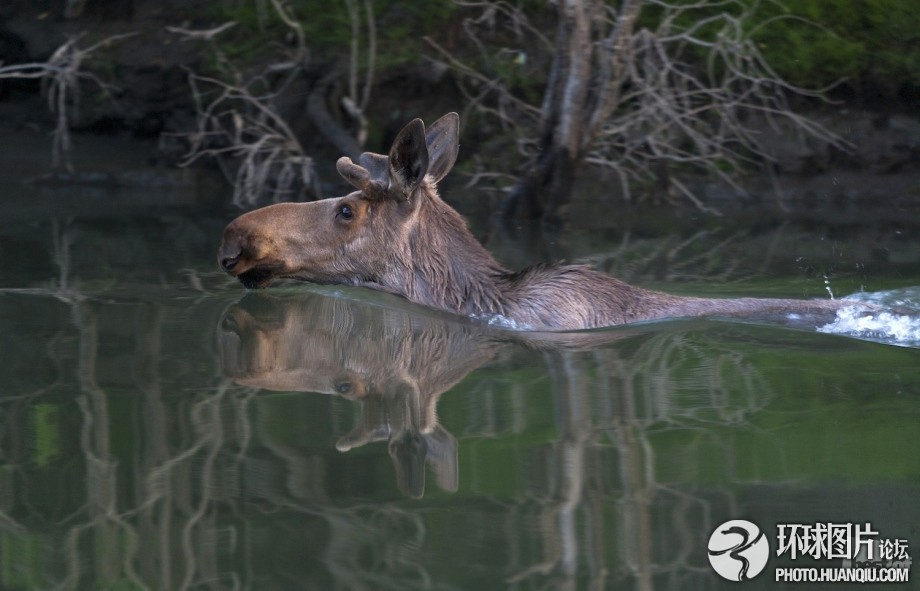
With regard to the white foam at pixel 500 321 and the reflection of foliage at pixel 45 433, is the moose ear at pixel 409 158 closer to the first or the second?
the white foam at pixel 500 321

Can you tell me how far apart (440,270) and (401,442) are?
2127 mm

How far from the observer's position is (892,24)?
1151 cm

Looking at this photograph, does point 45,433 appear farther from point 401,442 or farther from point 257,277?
point 257,277

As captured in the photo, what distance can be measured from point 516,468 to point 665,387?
1252mm

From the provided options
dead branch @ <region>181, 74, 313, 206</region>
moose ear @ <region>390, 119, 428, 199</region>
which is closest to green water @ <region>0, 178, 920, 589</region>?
moose ear @ <region>390, 119, 428, 199</region>

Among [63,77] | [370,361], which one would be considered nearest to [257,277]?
[370,361]

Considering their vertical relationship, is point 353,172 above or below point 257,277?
above

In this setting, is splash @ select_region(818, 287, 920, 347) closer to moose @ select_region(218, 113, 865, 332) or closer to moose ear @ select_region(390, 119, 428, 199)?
moose @ select_region(218, 113, 865, 332)

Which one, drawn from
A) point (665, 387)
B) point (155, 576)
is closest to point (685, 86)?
point (665, 387)

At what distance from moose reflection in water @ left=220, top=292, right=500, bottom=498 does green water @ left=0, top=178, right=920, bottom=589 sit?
0.06 ft

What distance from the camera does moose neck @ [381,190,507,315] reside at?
6.23 metres

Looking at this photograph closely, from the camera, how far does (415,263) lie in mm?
6273

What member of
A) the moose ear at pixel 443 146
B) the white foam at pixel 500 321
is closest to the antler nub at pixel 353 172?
the moose ear at pixel 443 146

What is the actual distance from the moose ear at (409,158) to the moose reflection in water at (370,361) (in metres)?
0.67
